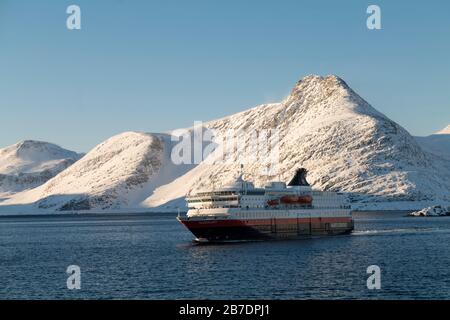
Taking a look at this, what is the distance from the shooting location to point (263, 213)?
443 feet

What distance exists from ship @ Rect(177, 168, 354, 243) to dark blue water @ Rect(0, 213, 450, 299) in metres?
4.36

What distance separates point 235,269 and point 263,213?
45.9 meters

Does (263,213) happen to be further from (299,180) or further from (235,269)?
(235,269)

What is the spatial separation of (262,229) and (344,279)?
5487 cm

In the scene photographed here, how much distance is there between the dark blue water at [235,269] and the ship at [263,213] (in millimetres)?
4356

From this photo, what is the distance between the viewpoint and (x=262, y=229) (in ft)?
439

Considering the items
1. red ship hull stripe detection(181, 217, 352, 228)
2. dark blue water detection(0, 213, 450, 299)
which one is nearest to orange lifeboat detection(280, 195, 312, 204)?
red ship hull stripe detection(181, 217, 352, 228)

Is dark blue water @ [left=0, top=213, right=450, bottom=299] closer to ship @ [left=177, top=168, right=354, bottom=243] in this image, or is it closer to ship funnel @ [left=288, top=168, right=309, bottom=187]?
ship @ [left=177, top=168, right=354, bottom=243]

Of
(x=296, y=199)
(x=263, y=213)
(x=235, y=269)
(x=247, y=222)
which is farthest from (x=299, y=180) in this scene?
(x=235, y=269)

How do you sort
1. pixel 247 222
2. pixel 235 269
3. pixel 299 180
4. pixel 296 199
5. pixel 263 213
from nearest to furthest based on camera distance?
1. pixel 235 269
2. pixel 247 222
3. pixel 263 213
4. pixel 296 199
5. pixel 299 180

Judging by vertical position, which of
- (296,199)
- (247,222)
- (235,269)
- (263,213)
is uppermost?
(296,199)

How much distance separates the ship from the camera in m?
128

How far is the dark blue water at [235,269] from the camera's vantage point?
238ft
